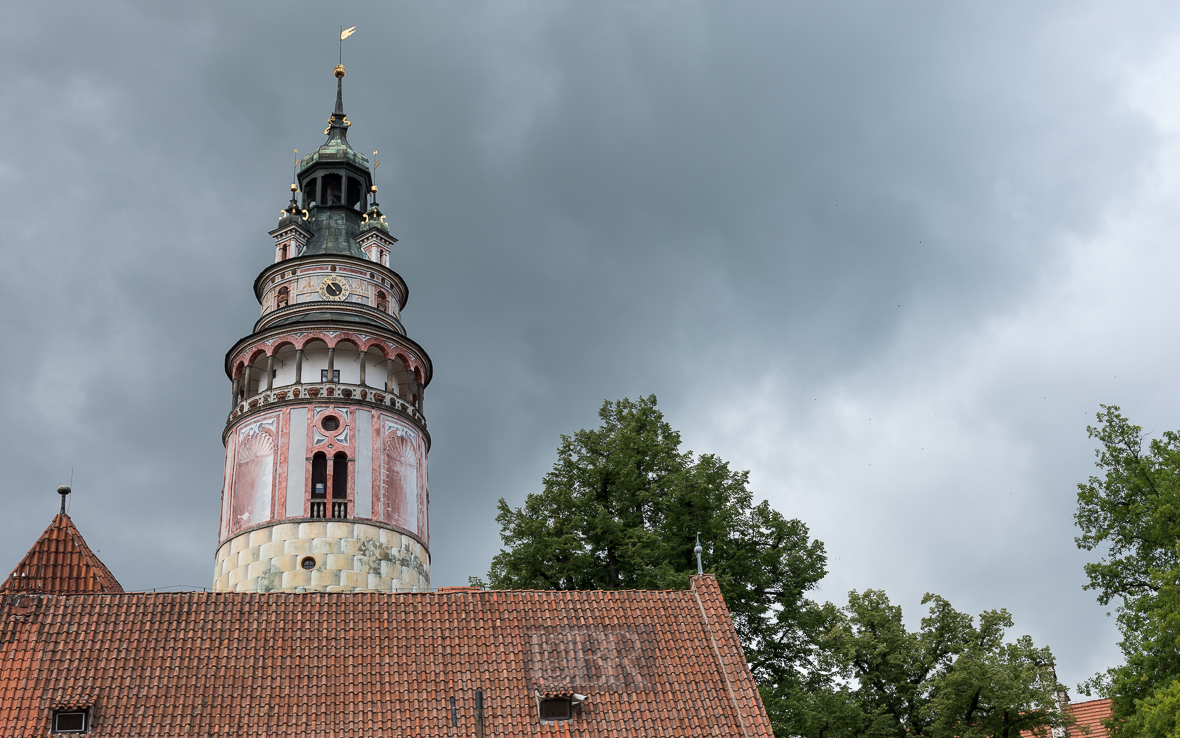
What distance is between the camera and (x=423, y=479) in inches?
1560

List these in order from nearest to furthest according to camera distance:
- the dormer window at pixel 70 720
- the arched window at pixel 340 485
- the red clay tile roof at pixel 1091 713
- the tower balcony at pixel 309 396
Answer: the dormer window at pixel 70 720
the arched window at pixel 340 485
the tower balcony at pixel 309 396
the red clay tile roof at pixel 1091 713

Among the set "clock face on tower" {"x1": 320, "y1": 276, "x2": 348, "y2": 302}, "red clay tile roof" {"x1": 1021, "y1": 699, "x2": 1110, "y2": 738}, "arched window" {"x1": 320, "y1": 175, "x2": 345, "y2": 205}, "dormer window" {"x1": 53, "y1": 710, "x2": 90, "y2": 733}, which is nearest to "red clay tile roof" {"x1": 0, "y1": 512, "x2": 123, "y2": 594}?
"dormer window" {"x1": 53, "y1": 710, "x2": 90, "y2": 733}

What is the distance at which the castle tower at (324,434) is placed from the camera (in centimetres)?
3591

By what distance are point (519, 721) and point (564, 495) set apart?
12417 mm

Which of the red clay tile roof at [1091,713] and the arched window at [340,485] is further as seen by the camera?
the red clay tile roof at [1091,713]

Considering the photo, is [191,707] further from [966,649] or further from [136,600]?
[966,649]

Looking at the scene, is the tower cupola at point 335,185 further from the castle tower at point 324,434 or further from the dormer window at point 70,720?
the dormer window at point 70,720

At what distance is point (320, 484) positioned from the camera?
3678 cm

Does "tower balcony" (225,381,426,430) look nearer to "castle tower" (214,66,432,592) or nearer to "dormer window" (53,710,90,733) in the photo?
"castle tower" (214,66,432,592)

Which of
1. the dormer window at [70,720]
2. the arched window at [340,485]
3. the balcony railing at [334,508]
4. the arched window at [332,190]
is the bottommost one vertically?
the dormer window at [70,720]

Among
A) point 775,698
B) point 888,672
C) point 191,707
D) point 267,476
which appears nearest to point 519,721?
point 191,707

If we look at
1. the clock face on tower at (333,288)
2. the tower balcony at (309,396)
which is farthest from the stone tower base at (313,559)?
the clock face on tower at (333,288)

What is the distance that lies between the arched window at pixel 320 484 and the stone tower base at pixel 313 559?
1.46ft

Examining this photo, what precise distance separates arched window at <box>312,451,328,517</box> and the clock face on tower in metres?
6.18
